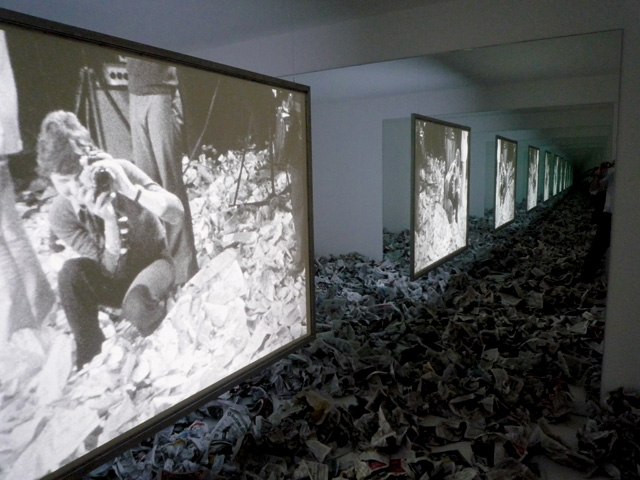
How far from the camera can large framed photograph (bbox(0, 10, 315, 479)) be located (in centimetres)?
133

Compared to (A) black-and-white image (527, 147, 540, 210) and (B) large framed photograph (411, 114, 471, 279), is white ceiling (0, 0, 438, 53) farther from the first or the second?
(A) black-and-white image (527, 147, 540, 210)

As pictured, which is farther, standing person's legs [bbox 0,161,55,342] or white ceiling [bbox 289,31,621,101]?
white ceiling [bbox 289,31,621,101]

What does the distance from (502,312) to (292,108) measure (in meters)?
2.26

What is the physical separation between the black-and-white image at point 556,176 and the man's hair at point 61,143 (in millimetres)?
2691

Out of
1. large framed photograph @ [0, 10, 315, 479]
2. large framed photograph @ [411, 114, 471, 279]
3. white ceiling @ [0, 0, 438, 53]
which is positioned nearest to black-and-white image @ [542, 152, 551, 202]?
large framed photograph @ [411, 114, 471, 279]

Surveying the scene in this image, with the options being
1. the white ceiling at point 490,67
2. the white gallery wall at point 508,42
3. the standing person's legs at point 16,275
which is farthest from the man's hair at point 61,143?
the white ceiling at point 490,67

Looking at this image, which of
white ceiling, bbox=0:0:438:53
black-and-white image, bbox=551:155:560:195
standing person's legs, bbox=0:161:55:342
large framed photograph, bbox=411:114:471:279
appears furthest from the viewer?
large framed photograph, bbox=411:114:471:279

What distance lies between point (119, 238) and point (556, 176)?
2691 mm

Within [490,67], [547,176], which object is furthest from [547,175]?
[490,67]

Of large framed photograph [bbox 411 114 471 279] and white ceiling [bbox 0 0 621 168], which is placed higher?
white ceiling [bbox 0 0 621 168]

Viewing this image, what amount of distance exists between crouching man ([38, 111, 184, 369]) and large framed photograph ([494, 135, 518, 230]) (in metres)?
2.58

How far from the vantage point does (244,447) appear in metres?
2.18

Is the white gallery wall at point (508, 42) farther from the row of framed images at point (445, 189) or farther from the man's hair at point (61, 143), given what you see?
the man's hair at point (61, 143)

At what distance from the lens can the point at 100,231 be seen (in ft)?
5.01
